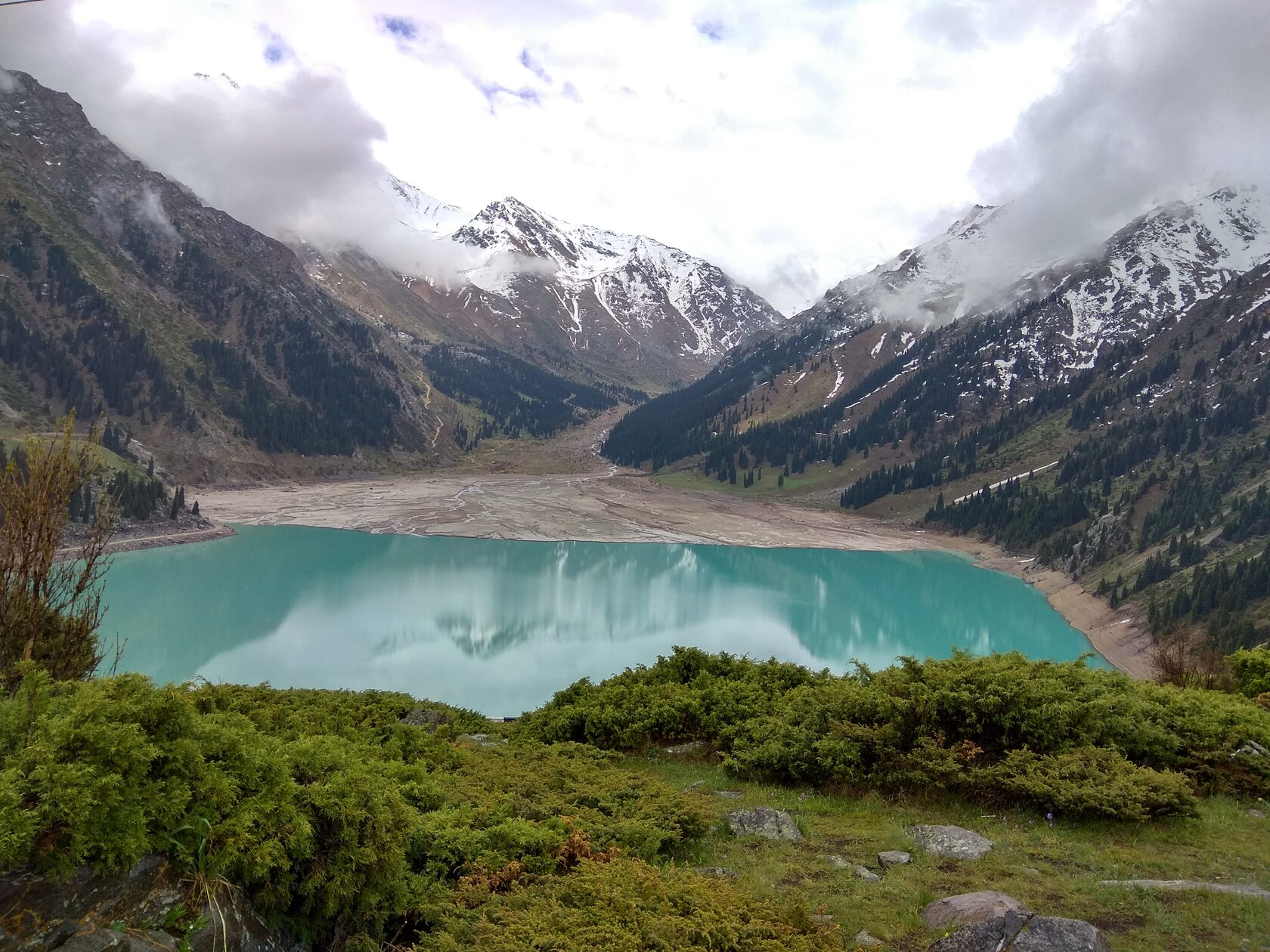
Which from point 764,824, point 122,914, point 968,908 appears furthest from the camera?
point 764,824

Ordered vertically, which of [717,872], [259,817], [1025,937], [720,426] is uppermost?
[720,426]

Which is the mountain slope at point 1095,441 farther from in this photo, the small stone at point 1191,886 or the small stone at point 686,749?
the small stone at point 1191,886

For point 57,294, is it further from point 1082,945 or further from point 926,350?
point 926,350

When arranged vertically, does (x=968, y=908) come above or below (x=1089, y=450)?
below

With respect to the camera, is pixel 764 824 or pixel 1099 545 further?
pixel 1099 545

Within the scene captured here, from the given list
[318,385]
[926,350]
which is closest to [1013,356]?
[926,350]

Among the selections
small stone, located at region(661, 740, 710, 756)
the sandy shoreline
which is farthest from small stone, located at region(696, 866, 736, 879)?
the sandy shoreline

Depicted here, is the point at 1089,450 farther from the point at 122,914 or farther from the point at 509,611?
the point at 122,914

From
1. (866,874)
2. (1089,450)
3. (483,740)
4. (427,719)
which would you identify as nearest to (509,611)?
(427,719)
